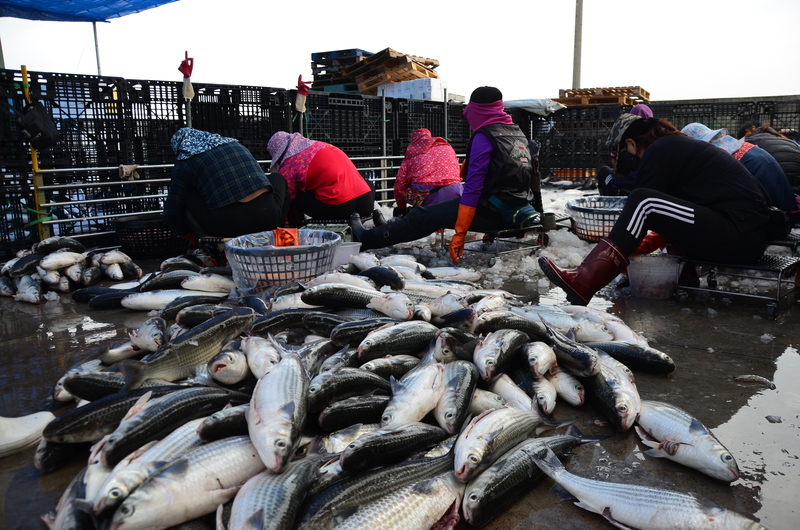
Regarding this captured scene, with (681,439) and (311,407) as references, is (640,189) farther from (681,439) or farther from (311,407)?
(311,407)

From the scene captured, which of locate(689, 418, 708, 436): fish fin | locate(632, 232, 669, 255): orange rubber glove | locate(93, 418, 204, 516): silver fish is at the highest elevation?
locate(632, 232, 669, 255): orange rubber glove

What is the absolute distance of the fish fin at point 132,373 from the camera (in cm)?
296

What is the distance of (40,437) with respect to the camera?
2795 millimetres

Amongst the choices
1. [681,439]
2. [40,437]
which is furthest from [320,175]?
[681,439]

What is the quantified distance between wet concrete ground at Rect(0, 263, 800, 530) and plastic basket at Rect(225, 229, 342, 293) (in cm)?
98

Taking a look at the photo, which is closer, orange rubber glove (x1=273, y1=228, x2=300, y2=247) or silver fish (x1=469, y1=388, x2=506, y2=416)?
silver fish (x1=469, y1=388, x2=506, y2=416)

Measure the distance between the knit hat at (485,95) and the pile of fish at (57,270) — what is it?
176 inches

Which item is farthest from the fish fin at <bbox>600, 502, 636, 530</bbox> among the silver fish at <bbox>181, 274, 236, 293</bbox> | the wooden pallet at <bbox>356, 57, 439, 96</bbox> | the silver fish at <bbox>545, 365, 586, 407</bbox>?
the wooden pallet at <bbox>356, 57, 439, 96</bbox>

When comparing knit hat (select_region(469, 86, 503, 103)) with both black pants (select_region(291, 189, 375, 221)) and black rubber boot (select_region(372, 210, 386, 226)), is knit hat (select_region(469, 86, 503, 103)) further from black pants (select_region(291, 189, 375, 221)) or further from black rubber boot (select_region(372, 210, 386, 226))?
black pants (select_region(291, 189, 375, 221))

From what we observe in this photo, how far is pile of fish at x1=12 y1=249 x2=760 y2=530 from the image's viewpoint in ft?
6.79

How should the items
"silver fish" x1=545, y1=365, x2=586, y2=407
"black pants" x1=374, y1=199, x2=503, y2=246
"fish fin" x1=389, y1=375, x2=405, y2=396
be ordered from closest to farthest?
"fish fin" x1=389, y1=375, x2=405, y2=396
"silver fish" x1=545, y1=365, x2=586, y2=407
"black pants" x1=374, y1=199, x2=503, y2=246

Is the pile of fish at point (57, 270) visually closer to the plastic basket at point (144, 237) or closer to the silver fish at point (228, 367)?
the plastic basket at point (144, 237)

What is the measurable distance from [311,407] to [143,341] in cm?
156

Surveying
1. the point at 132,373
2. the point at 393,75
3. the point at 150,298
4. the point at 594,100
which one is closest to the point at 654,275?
the point at 132,373
